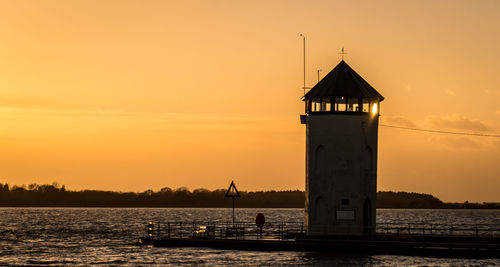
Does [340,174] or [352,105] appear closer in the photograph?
[340,174]

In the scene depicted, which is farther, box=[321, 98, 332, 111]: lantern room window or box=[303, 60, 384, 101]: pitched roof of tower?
box=[321, 98, 332, 111]: lantern room window

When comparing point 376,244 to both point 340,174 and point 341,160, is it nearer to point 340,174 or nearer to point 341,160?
point 340,174

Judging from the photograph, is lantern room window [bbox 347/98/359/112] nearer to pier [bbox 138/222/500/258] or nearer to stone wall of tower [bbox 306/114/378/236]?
stone wall of tower [bbox 306/114/378/236]

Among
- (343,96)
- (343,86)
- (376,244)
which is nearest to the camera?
(376,244)

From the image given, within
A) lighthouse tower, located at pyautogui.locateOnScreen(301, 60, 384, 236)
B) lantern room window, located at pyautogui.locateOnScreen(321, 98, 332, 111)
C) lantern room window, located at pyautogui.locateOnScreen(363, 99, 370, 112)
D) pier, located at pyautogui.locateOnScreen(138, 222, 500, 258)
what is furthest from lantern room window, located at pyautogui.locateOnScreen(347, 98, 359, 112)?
pier, located at pyautogui.locateOnScreen(138, 222, 500, 258)

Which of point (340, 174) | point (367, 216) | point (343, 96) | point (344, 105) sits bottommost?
point (367, 216)

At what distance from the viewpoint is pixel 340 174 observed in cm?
5391

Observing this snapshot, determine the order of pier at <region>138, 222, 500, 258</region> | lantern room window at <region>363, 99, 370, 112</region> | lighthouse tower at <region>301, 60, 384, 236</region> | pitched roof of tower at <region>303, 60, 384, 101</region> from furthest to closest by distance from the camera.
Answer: lantern room window at <region>363, 99, 370, 112</region>, pitched roof of tower at <region>303, 60, 384, 101</region>, lighthouse tower at <region>301, 60, 384, 236</region>, pier at <region>138, 222, 500, 258</region>

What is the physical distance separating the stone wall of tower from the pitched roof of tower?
150cm

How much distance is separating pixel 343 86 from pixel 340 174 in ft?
19.8

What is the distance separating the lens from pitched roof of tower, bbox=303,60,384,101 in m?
54.3

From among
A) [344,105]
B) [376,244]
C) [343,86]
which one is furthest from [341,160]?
[376,244]

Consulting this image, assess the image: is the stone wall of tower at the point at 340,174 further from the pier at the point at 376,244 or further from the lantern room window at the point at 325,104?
the pier at the point at 376,244

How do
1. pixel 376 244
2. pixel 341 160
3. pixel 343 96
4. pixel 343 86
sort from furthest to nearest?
pixel 343 86
pixel 343 96
pixel 341 160
pixel 376 244
